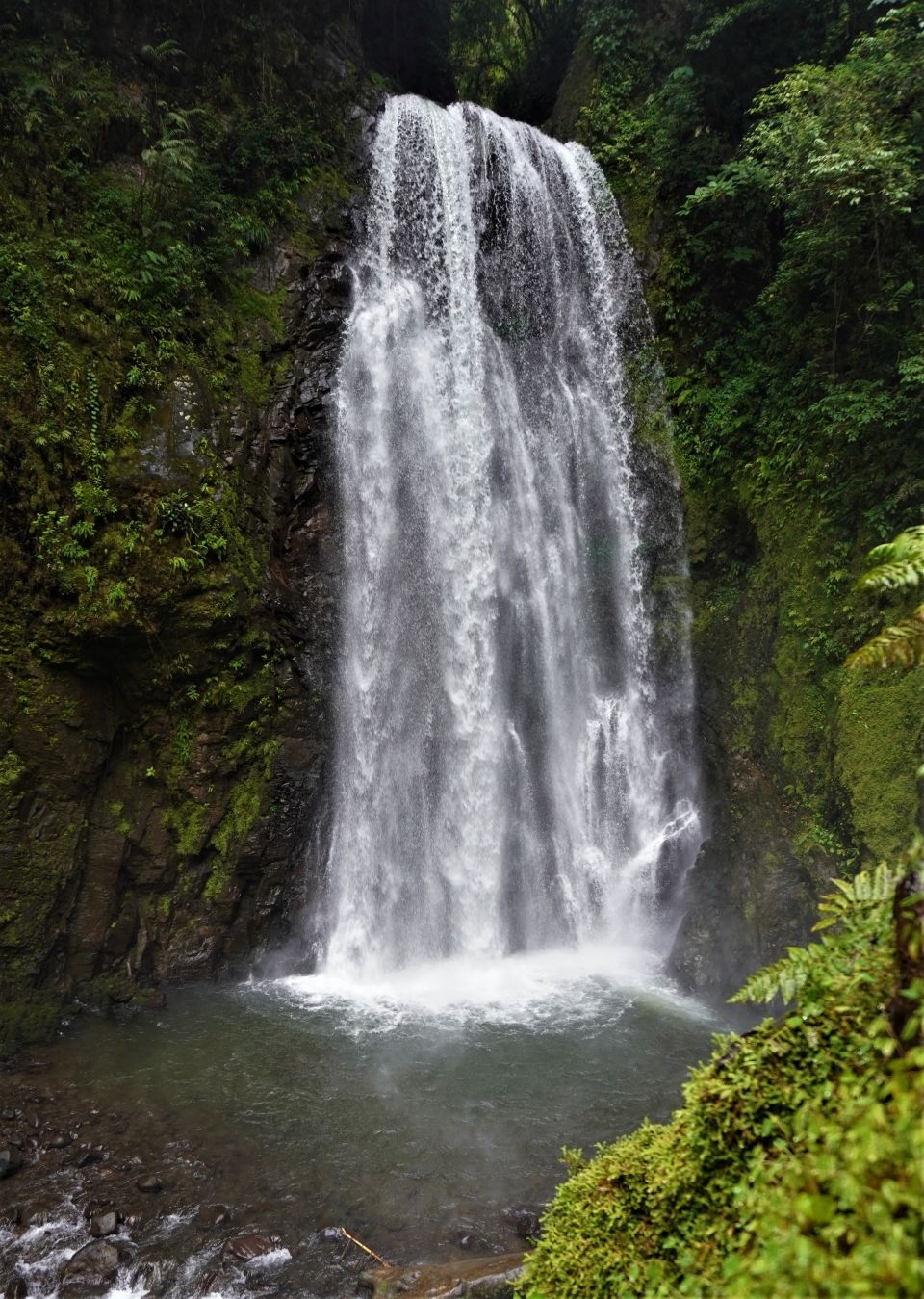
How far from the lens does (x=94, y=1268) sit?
496 centimetres

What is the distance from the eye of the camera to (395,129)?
14.2 meters

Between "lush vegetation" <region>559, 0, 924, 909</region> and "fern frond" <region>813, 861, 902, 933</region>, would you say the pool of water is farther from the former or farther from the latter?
"fern frond" <region>813, 861, 902, 933</region>

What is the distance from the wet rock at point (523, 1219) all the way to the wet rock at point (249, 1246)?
161 centimetres

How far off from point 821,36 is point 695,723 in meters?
11.3

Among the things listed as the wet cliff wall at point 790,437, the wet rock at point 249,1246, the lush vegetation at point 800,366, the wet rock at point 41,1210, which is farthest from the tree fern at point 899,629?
the wet rock at point 41,1210

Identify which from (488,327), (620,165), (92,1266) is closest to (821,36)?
(620,165)

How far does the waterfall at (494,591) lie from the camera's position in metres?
10.9

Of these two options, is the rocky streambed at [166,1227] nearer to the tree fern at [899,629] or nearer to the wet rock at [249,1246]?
the wet rock at [249,1246]

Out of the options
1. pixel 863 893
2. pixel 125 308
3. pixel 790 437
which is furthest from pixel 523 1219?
pixel 125 308

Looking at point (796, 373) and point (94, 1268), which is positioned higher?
point (796, 373)

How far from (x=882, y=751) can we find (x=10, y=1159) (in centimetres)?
876

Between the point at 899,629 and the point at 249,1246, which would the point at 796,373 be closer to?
the point at 899,629

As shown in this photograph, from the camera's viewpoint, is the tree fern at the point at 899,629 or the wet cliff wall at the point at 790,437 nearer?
the tree fern at the point at 899,629

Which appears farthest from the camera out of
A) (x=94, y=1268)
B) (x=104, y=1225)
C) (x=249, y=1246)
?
(x=104, y=1225)
